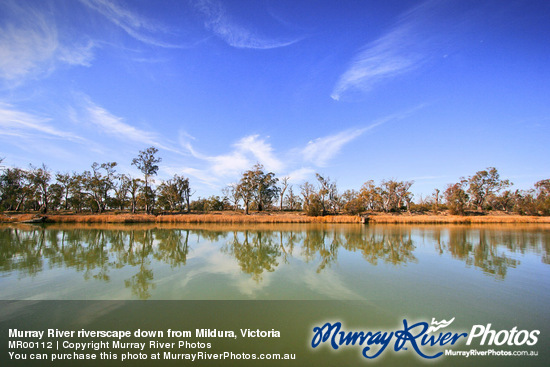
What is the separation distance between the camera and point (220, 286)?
23.7 ft

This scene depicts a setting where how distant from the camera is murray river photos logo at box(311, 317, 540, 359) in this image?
4.16 metres

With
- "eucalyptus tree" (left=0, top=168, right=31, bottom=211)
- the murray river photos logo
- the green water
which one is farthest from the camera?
"eucalyptus tree" (left=0, top=168, right=31, bottom=211)

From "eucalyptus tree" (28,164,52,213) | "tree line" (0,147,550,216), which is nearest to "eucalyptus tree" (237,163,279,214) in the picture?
"tree line" (0,147,550,216)

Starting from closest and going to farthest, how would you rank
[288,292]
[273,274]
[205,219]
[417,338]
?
1. [417,338]
2. [288,292]
3. [273,274]
4. [205,219]

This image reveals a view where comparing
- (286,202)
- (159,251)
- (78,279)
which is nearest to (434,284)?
(78,279)

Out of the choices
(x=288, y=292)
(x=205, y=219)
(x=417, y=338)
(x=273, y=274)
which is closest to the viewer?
(x=417, y=338)

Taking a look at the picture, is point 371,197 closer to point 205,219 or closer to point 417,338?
point 205,219

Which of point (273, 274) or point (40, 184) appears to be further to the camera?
point (40, 184)

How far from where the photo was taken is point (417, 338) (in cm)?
450

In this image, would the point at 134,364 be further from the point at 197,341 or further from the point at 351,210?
the point at 351,210

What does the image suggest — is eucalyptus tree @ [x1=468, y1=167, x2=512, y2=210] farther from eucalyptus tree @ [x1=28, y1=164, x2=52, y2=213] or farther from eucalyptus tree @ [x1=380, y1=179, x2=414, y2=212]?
eucalyptus tree @ [x1=28, y1=164, x2=52, y2=213]

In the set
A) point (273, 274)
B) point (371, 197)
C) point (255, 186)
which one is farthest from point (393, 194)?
point (273, 274)

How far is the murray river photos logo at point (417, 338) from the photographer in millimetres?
4160

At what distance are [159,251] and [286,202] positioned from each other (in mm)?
53101
